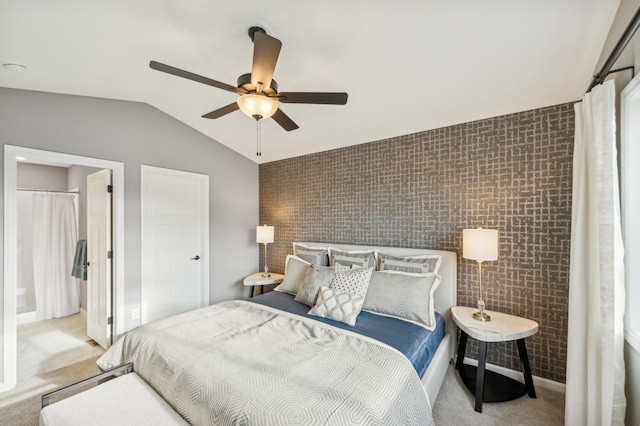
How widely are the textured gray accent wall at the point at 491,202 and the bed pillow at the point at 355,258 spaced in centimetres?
29

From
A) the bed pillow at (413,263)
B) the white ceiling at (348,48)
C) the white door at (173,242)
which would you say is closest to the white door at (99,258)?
the white door at (173,242)

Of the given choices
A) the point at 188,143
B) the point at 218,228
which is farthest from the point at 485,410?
the point at 188,143

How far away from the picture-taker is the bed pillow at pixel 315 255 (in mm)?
3279

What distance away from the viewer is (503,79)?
2.05m

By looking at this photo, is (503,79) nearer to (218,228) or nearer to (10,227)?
(218,228)

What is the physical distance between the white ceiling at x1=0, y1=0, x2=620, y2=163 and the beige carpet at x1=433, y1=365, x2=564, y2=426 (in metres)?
2.44

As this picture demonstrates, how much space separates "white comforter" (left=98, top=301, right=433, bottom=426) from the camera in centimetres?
119

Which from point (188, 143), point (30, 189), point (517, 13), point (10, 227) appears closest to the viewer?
point (517, 13)

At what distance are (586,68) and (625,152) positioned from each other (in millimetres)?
795

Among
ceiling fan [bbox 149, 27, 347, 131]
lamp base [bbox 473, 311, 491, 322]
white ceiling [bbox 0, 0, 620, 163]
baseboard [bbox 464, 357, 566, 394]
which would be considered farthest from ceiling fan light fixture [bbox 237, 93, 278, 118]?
baseboard [bbox 464, 357, 566, 394]

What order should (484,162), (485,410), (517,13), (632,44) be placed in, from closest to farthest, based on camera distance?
(632,44), (517,13), (485,410), (484,162)

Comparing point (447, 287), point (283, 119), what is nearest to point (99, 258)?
point (283, 119)

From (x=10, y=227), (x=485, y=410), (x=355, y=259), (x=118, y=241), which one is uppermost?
(x=10, y=227)

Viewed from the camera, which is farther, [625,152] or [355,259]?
[355,259]
